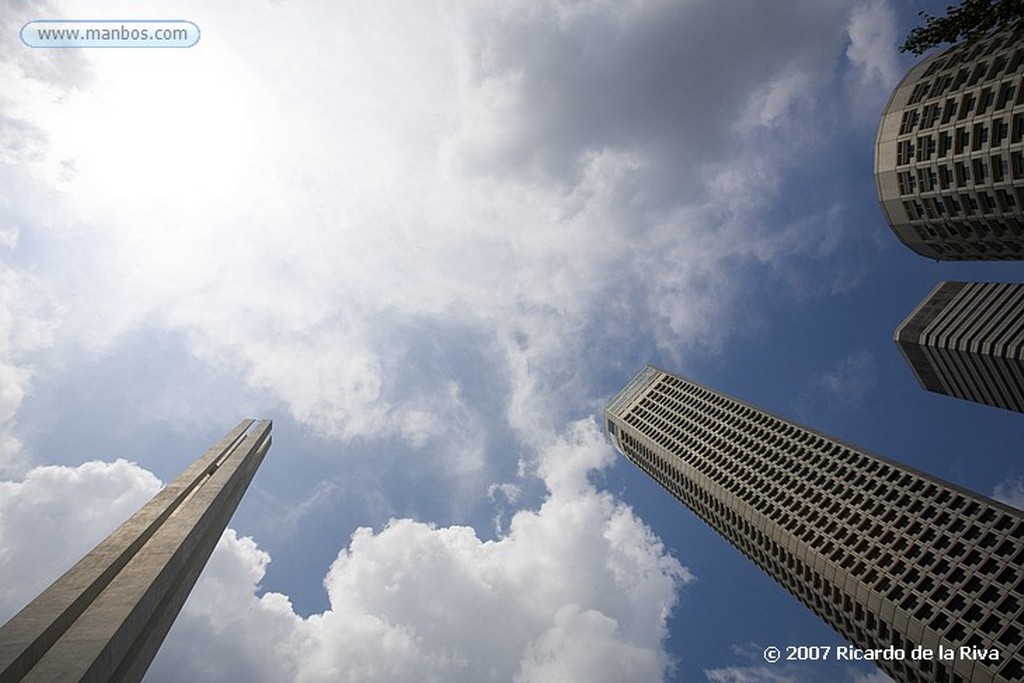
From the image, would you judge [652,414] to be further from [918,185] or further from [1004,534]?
[918,185]

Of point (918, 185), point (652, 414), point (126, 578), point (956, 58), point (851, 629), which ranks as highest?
point (652, 414)

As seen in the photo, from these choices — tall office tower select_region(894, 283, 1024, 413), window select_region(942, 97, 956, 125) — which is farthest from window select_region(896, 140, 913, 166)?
tall office tower select_region(894, 283, 1024, 413)

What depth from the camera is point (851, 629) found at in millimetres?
88500

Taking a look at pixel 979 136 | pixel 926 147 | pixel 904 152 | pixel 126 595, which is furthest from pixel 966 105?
pixel 126 595

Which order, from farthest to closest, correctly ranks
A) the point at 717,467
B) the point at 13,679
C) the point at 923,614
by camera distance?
the point at 717,467 → the point at 923,614 → the point at 13,679

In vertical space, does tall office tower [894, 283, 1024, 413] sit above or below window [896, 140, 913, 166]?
above

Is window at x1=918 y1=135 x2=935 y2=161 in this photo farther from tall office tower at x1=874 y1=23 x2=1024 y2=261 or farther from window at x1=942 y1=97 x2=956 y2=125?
window at x1=942 y1=97 x2=956 y2=125

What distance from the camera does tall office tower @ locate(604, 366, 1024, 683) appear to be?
7044 centimetres

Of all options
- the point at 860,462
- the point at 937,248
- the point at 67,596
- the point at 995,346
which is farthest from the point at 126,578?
the point at 995,346

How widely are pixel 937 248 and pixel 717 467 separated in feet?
209

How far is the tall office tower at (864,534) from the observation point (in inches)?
2773

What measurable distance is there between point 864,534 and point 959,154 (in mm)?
59317

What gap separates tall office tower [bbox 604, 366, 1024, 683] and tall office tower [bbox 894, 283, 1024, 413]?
927 inches

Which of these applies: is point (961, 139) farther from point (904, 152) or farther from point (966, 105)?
point (904, 152)
